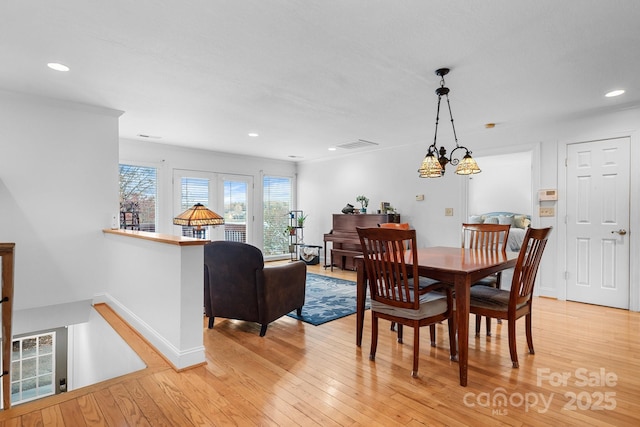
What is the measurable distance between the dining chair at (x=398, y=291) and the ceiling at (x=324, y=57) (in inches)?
52.7

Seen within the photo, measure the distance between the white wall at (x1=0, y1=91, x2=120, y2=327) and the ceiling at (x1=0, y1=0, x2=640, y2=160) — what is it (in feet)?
0.91

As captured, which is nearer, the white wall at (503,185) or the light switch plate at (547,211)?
the light switch plate at (547,211)

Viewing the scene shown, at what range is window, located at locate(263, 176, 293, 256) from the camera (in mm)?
7402

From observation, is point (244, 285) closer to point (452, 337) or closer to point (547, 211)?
point (452, 337)

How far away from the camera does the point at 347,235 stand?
6223 mm

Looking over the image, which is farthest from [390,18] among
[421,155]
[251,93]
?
[421,155]

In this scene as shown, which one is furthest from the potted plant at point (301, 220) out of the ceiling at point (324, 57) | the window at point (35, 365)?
the window at point (35, 365)

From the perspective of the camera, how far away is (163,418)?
1810 millimetres

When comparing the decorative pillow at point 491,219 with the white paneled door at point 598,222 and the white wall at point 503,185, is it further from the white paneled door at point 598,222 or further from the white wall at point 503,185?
the white paneled door at point 598,222

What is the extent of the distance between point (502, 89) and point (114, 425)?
12.9ft

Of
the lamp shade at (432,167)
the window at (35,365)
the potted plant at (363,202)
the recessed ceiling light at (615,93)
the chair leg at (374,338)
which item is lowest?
the window at (35,365)

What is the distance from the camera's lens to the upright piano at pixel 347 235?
→ 589 cm

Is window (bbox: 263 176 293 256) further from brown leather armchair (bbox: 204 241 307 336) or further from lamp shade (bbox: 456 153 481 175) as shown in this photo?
lamp shade (bbox: 456 153 481 175)

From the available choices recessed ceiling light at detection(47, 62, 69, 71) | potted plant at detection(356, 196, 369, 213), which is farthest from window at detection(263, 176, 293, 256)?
recessed ceiling light at detection(47, 62, 69, 71)
